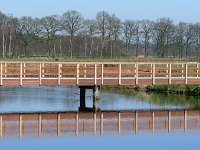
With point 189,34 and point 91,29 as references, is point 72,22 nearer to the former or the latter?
point 91,29

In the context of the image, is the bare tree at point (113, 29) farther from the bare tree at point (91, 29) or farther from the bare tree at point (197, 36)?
the bare tree at point (197, 36)

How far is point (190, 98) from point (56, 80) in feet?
35.7

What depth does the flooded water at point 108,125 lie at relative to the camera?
22.0m

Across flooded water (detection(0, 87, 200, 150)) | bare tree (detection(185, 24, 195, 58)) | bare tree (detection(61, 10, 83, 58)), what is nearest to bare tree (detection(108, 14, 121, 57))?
bare tree (detection(61, 10, 83, 58))

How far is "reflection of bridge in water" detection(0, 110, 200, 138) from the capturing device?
24.7 metres

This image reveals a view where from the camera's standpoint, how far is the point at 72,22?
96.5 meters

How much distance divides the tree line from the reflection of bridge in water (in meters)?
62.6

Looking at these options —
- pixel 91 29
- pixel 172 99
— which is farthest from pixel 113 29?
pixel 172 99

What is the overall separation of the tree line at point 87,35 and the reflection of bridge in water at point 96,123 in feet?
205

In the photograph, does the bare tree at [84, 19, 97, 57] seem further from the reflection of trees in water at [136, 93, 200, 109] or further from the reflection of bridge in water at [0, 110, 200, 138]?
the reflection of bridge in water at [0, 110, 200, 138]

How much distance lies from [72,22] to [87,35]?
12.3 ft

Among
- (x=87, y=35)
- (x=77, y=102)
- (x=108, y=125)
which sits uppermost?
(x=87, y=35)

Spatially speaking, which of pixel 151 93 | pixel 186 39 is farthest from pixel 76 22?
pixel 151 93

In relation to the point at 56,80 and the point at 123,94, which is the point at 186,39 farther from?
the point at 56,80
